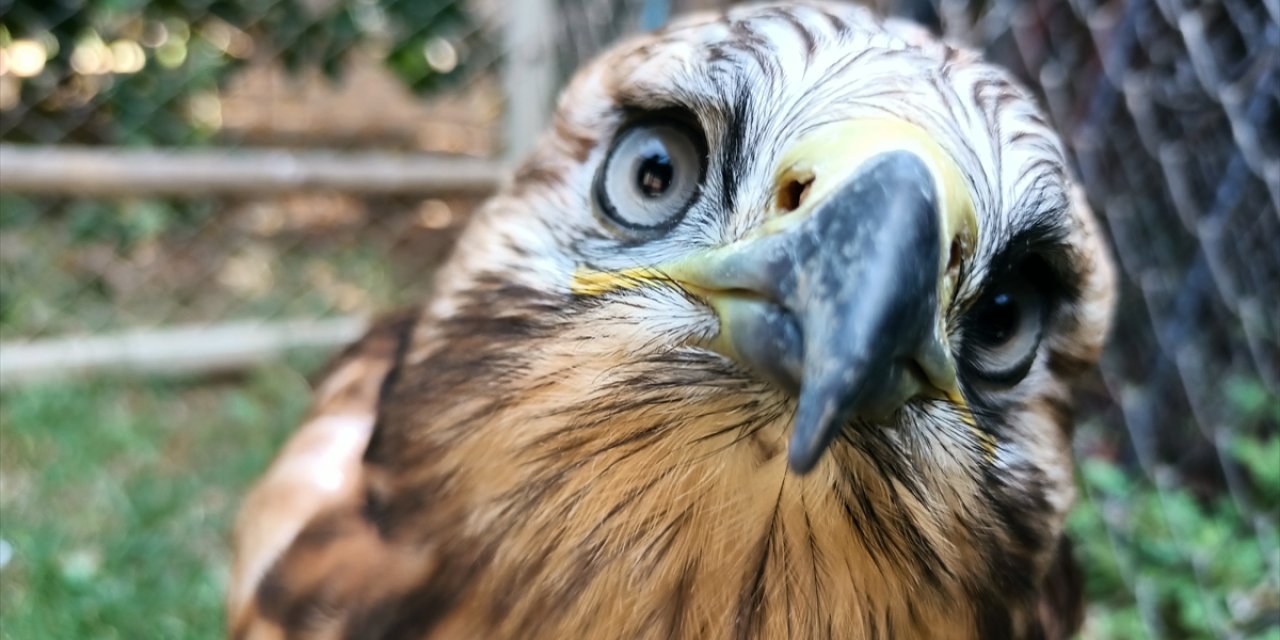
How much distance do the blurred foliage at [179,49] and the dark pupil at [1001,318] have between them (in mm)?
2907

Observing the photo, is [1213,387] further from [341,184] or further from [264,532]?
[341,184]

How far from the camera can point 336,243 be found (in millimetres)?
3717

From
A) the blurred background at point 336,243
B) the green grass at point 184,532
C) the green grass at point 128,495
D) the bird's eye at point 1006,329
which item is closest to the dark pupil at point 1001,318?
the bird's eye at point 1006,329

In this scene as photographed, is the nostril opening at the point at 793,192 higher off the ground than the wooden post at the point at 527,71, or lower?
lower

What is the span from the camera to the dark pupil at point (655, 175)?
0.84m

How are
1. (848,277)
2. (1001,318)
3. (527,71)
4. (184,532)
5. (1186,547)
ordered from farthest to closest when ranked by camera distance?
(527,71)
(184,532)
(1186,547)
(1001,318)
(848,277)

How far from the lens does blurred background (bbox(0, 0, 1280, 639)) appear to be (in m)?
1.95

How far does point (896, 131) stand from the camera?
0.68 metres

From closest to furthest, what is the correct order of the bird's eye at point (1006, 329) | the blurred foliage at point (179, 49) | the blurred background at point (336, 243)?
the bird's eye at point (1006, 329) → the blurred background at point (336, 243) → the blurred foliage at point (179, 49)

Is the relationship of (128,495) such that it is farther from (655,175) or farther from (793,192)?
(793,192)

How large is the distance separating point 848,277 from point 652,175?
291 mm

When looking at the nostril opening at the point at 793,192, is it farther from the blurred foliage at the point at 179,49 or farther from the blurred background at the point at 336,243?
the blurred foliage at the point at 179,49

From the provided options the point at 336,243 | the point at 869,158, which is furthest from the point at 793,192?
the point at 336,243

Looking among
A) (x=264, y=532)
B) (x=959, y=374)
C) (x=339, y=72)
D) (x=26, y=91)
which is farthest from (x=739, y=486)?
(x=26, y=91)
